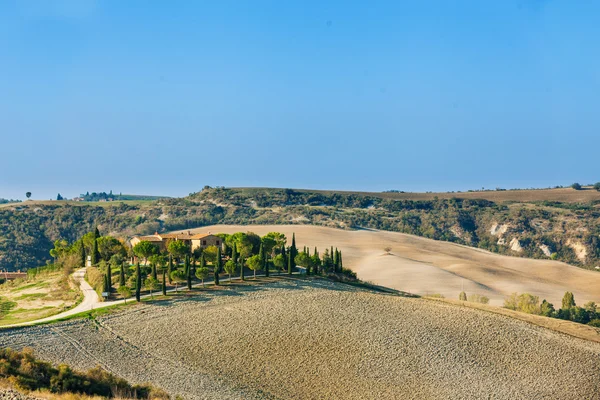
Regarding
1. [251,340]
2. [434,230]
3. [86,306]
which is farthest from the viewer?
[434,230]

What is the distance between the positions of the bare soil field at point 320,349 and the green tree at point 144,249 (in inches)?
713

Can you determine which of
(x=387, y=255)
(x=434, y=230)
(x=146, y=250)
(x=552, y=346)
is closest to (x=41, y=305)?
(x=146, y=250)

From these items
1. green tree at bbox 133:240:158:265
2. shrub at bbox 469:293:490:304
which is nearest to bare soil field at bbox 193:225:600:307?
shrub at bbox 469:293:490:304

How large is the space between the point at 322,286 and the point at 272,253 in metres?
17.2

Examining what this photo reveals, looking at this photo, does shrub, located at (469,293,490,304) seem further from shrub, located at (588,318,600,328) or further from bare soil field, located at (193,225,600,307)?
shrub, located at (588,318,600,328)

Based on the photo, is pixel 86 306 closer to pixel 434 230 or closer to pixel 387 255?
pixel 387 255

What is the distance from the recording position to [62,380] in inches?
1357

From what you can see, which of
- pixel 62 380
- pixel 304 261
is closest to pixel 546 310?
pixel 304 261

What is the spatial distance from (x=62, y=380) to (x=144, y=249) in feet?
150

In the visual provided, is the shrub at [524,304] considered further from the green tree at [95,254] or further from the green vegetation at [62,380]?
the green vegetation at [62,380]

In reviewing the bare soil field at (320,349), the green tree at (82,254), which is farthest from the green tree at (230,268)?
the green tree at (82,254)

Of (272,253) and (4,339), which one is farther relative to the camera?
(272,253)

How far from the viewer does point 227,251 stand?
84.1 m

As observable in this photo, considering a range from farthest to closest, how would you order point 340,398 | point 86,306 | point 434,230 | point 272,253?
point 434,230, point 272,253, point 86,306, point 340,398
